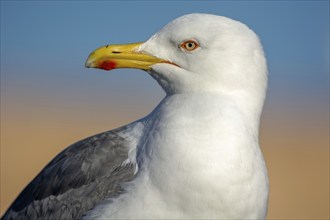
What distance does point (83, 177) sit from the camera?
14.3 feet

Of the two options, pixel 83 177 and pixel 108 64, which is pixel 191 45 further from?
pixel 83 177

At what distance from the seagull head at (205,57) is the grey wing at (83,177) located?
531 millimetres

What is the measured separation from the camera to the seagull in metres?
3.83

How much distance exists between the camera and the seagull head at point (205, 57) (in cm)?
405

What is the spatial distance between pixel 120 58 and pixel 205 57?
71 cm

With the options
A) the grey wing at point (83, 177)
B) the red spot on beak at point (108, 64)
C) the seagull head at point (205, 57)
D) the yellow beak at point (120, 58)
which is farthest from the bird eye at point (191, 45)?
the grey wing at point (83, 177)

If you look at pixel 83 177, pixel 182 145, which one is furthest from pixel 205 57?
pixel 83 177

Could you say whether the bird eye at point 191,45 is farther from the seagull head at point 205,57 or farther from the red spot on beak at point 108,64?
the red spot on beak at point 108,64

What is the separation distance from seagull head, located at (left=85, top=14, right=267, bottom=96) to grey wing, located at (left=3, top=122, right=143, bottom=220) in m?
0.53

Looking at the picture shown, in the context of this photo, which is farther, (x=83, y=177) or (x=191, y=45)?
(x=83, y=177)

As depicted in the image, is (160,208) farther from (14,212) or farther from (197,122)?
(14,212)

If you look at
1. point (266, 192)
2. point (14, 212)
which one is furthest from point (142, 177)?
point (14, 212)

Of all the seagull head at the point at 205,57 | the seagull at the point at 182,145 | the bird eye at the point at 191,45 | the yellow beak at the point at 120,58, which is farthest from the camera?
the yellow beak at the point at 120,58

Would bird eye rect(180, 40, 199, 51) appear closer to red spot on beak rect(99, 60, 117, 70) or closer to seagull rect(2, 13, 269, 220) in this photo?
seagull rect(2, 13, 269, 220)
